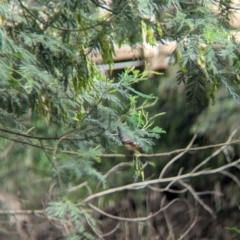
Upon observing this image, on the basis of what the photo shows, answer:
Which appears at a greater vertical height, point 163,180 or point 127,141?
point 127,141

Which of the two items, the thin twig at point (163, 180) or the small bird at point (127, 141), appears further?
the thin twig at point (163, 180)

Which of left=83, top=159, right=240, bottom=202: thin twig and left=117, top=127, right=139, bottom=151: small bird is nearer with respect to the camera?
left=117, top=127, right=139, bottom=151: small bird

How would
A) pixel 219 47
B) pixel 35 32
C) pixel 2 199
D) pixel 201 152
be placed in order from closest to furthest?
pixel 219 47 → pixel 35 32 → pixel 2 199 → pixel 201 152

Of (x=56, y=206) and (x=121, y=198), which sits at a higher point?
(x=56, y=206)

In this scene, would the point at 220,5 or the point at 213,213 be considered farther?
the point at 213,213

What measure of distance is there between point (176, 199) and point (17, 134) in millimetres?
2688

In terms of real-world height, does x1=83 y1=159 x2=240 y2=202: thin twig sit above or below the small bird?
below

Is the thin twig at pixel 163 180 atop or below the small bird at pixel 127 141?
below

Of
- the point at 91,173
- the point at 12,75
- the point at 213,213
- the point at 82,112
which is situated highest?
the point at 12,75

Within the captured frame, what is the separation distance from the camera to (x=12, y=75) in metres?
2.93

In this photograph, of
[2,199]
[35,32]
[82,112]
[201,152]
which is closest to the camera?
[35,32]

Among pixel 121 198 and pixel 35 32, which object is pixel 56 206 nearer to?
pixel 35 32

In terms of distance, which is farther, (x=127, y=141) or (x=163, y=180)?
(x=163, y=180)

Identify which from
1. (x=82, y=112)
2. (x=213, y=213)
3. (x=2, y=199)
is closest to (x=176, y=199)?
(x=213, y=213)
